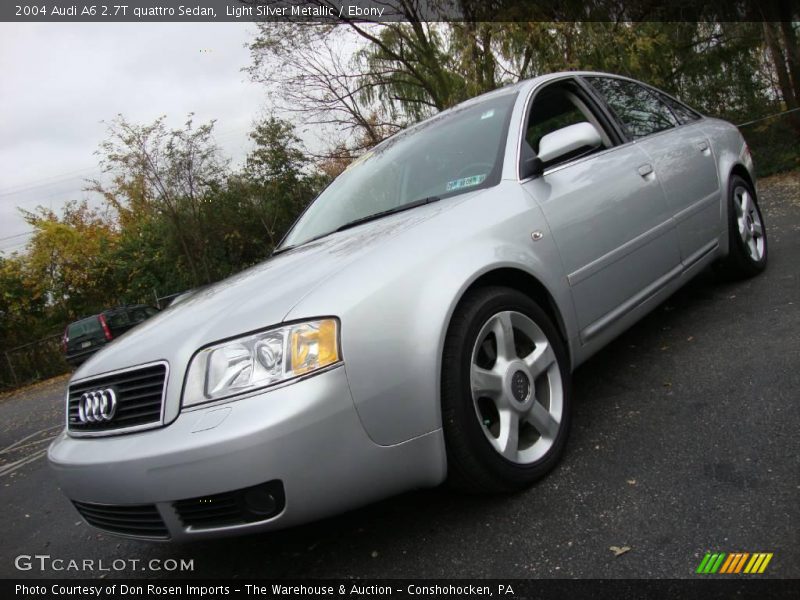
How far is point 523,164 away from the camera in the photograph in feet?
9.14

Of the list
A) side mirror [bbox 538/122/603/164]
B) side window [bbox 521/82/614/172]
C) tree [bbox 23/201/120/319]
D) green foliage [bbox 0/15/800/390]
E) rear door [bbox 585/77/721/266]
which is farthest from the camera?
tree [bbox 23/201/120/319]

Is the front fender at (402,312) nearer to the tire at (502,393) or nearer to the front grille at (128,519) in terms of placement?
the tire at (502,393)

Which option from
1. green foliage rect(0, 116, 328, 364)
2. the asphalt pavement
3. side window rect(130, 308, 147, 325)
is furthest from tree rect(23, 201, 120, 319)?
the asphalt pavement

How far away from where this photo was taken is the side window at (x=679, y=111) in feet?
13.8

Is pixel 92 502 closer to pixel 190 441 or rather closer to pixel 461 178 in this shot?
pixel 190 441

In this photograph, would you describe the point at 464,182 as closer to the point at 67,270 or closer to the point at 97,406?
the point at 97,406

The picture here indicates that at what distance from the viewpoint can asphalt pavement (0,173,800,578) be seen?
189 cm

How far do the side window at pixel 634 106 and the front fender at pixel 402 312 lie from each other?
1.79 meters

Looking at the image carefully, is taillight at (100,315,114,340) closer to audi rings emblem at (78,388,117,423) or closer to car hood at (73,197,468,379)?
car hood at (73,197,468,379)

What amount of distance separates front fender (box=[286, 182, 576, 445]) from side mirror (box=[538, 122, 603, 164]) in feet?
2.00

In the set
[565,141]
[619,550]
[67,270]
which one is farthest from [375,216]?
[67,270]

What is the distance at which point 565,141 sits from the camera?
107 inches

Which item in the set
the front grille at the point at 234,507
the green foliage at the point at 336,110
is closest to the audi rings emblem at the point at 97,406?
the front grille at the point at 234,507

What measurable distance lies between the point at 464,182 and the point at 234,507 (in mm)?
1692
